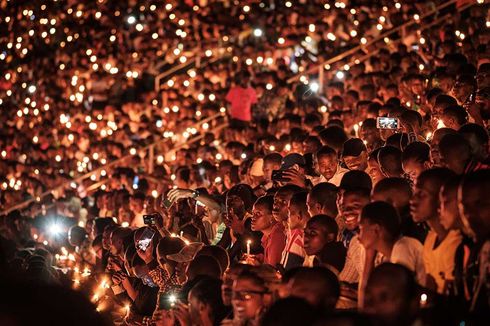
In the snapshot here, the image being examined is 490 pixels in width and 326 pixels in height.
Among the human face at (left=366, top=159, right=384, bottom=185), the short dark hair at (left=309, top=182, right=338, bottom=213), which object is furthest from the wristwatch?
the short dark hair at (left=309, top=182, right=338, bottom=213)

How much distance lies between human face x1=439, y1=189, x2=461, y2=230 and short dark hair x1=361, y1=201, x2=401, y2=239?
34 cm

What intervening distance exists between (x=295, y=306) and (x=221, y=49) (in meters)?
18.6

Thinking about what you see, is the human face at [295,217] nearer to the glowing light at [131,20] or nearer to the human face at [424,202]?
the human face at [424,202]

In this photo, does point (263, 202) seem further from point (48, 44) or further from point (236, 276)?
point (48, 44)

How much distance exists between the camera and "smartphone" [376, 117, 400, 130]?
9219mm

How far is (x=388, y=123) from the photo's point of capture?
928 centimetres

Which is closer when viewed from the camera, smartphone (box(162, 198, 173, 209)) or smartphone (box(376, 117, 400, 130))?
smartphone (box(376, 117, 400, 130))

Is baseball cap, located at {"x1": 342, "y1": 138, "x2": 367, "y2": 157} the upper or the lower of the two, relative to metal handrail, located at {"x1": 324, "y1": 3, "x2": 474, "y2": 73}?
lower

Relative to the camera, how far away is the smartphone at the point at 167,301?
264 inches

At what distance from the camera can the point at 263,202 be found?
27.0ft

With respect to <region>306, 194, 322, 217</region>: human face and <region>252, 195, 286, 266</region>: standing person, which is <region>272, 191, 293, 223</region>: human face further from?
<region>306, 194, 322, 217</region>: human face

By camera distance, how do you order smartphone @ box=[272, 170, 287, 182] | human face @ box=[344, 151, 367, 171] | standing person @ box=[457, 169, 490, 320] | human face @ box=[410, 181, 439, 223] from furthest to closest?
smartphone @ box=[272, 170, 287, 182] → human face @ box=[344, 151, 367, 171] → human face @ box=[410, 181, 439, 223] → standing person @ box=[457, 169, 490, 320]

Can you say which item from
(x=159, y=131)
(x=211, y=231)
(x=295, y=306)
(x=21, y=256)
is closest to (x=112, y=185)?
(x=159, y=131)

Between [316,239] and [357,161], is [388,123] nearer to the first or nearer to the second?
[357,161]
